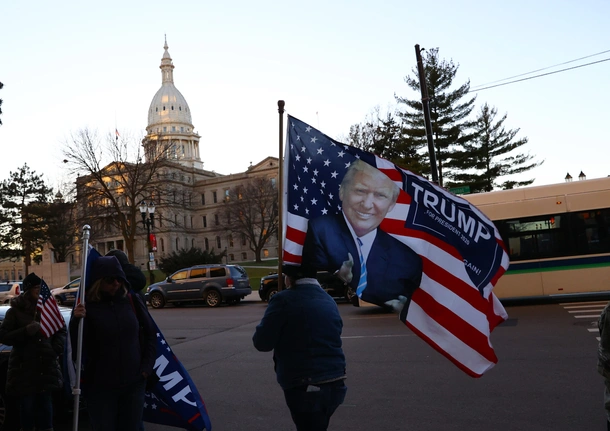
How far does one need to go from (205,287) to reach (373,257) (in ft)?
74.0

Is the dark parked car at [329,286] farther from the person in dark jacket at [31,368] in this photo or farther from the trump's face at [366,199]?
the trump's face at [366,199]

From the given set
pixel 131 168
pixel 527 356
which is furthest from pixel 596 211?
pixel 131 168

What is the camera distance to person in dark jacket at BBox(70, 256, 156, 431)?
4.41m

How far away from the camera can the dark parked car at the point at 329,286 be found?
22406 mm

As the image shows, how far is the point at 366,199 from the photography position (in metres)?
4.79

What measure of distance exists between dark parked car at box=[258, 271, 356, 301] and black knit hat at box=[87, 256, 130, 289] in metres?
16.6

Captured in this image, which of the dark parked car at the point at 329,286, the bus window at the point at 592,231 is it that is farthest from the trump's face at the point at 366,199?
the dark parked car at the point at 329,286

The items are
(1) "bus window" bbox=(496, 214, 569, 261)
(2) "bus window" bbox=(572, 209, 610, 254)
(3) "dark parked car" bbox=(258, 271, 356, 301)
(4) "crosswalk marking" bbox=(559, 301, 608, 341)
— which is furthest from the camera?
(3) "dark parked car" bbox=(258, 271, 356, 301)

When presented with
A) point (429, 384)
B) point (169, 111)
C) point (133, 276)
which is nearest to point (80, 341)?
point (133, 276)

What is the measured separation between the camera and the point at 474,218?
4906mm

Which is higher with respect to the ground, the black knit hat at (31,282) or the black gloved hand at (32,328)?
the black knit hat at (31,282)

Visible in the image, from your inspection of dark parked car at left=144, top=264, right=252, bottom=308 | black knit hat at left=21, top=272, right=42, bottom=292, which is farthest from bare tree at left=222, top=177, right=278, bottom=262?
black knit hat at left=21, top=272, right=42, bottom=292

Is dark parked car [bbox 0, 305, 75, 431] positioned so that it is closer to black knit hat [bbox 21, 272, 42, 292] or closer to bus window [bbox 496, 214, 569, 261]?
black knit hat [bbox 21, 272, 42, 292]

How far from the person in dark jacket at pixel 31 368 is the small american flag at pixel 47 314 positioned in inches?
3.3
